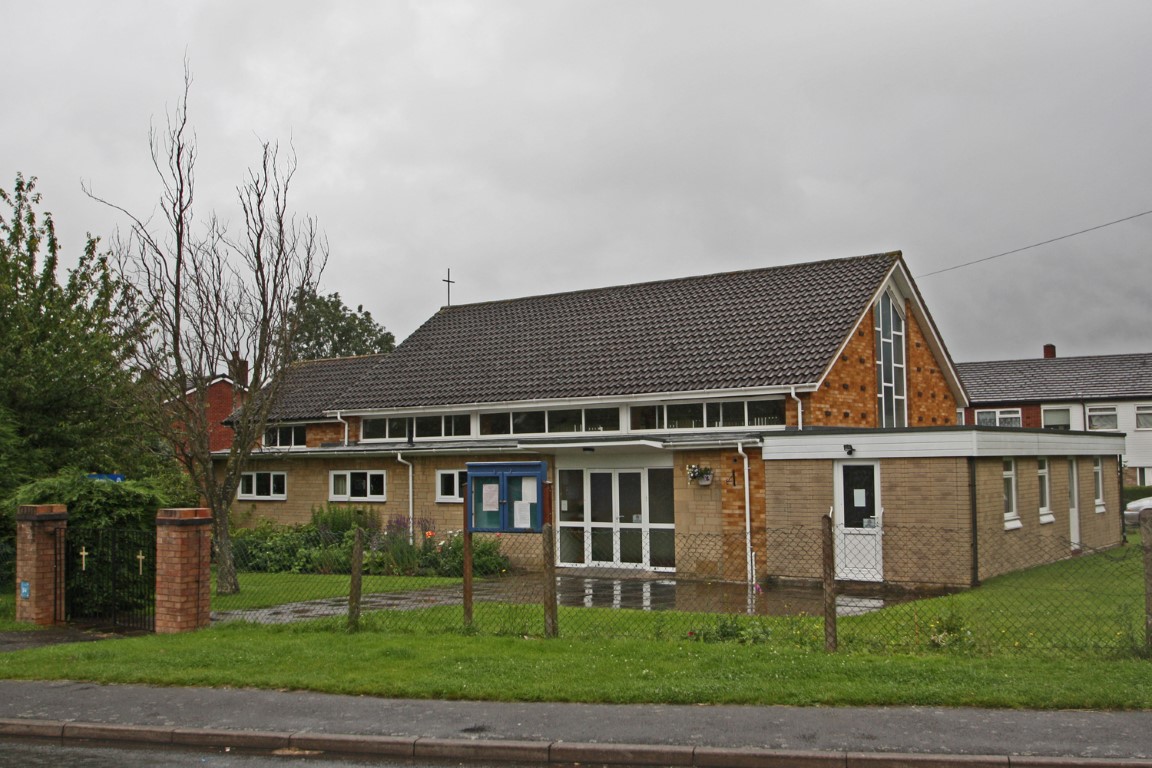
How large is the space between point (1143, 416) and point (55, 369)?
3988cm

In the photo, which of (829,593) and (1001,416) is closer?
(829,593)

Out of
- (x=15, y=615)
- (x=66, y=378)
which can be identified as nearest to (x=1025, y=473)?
(x=15, y=615)

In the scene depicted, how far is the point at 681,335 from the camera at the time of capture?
83.4 ft

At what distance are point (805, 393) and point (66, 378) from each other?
48.3 ft

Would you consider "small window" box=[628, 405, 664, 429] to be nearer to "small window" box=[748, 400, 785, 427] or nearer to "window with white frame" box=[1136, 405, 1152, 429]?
"small window" box=[748, 400, 785, 427]

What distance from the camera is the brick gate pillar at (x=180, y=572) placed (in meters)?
12.7

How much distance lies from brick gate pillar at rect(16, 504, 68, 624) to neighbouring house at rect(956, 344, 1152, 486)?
35.7 meters

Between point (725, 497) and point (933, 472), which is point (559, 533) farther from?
point (933, 472)

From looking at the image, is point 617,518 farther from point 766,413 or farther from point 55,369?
point 55,369

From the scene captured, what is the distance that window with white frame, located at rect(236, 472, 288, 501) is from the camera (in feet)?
94.7

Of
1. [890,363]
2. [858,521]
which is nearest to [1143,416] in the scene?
[890,363]

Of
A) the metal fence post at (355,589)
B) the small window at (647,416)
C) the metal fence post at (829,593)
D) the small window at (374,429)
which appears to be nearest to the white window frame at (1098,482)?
the small window at (647,416)

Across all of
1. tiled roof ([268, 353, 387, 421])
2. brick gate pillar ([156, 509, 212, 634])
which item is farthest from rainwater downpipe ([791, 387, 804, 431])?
tiled roof ([268, 353, 387, 421])

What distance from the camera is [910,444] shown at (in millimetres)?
18469
